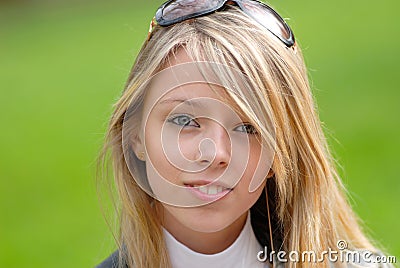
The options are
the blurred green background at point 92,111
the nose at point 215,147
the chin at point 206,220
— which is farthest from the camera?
the blurred green background at point 92,111

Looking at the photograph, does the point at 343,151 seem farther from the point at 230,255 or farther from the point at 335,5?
the point at 335,5

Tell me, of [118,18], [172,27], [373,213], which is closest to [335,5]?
[118,18]

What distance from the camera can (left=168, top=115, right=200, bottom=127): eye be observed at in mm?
1985

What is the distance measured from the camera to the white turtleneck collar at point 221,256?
2184mm

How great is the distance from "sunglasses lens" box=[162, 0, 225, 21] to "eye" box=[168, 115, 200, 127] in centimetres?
31

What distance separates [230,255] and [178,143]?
0.40 m

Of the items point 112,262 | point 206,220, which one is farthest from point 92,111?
point 206,220

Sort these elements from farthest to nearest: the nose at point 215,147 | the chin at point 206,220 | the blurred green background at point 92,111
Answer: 1. the blurred green background at point 92,111
2. the chin at point 206,220
3. the nose at point 215,147

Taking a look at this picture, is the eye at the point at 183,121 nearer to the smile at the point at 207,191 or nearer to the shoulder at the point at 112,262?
the smile at the point at 207,191

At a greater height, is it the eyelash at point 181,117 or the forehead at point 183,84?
the forehead at point 183,84

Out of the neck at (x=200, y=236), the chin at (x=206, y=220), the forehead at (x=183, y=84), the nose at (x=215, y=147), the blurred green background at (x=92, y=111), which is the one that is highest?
the forehead at (x=183, y=84)

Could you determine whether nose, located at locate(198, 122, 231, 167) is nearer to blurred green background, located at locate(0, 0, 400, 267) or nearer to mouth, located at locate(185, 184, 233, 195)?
mouth, located at locate(185, 184, 233, 195)

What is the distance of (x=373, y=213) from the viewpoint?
16.3 feet

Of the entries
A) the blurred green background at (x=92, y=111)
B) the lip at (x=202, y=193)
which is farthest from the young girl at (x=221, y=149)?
the blurred green background at (x=92, y=111)
